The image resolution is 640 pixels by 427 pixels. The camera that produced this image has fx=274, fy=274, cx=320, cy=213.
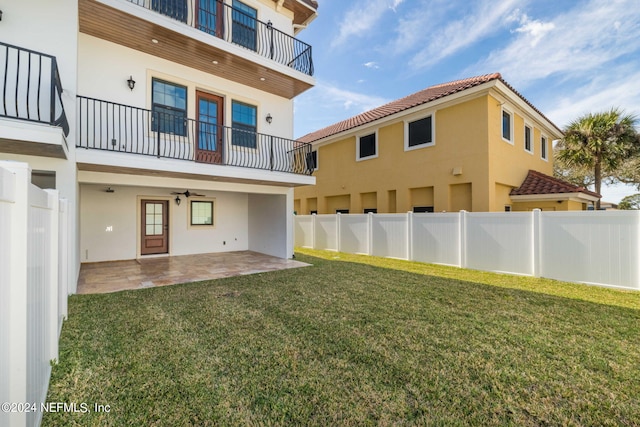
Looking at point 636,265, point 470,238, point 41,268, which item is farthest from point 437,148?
point 41,268

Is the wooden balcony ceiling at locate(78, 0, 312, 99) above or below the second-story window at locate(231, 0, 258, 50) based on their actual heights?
below

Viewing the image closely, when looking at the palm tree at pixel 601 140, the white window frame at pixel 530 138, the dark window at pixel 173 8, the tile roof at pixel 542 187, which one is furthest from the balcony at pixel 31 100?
the palm tree at pixel 601 140

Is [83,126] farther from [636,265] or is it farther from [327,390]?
[636,265]

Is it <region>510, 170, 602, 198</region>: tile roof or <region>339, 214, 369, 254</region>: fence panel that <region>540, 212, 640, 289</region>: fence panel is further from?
<region>339, 214, 369, 254</region>: fence panel

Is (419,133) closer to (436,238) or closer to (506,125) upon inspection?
(506,125)

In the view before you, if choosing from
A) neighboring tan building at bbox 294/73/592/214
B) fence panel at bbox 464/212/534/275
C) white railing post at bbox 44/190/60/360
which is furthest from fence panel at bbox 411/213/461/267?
white railing post at bbox 44/190/60/360

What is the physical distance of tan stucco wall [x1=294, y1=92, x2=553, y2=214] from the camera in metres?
10.1

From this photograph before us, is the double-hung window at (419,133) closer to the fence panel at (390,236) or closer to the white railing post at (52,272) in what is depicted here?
the fence panel at (390,236)

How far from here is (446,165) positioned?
36.2 ft

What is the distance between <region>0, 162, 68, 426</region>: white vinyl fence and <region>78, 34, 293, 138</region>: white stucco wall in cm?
643

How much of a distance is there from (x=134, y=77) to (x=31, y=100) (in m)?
2.59

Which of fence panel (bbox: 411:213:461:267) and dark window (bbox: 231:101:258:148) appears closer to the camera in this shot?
fence panel (bbox: 411:213:461:267)

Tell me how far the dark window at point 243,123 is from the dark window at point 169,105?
157cm

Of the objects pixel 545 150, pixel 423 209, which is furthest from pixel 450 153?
pixel 545 150
